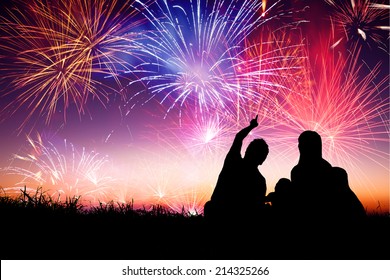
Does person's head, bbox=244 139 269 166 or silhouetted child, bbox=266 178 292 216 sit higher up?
person's head, bbox=244 139 269 166

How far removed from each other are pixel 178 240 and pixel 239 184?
1664 mm

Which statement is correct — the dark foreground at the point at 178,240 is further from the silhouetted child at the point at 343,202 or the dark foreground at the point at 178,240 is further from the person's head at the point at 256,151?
the person's head at the point at 256,151

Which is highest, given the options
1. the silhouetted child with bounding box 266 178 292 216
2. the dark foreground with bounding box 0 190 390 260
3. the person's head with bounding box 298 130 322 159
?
the person's head with bounding box 298 130 322 159

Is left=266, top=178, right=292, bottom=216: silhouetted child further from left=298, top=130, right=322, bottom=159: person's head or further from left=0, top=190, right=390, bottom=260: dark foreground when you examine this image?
left=298, top=130, right=322, bottom=159: person's head

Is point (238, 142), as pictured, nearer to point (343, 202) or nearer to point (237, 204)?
point (237, 204)

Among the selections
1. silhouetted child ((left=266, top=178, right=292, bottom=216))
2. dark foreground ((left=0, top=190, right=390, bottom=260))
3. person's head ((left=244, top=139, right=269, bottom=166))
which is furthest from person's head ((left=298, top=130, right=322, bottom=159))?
dark foreground ((left=0, top=190, right=390, bottom=260))

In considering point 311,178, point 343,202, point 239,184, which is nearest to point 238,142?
point 239,184

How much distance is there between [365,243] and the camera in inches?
208

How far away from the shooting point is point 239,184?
233 inches

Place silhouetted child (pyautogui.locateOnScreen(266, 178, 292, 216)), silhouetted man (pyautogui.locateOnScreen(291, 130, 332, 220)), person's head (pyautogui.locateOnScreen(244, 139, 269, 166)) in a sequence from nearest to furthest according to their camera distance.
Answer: silhouetted man (pyautogui.locateOnScreen(291, 130, 332, 220))
silhouetted child (pyautogui.locateOnScreen(266, 178, 292, 216))
person's head (pyautogui.locateOnScreen(244, 139, 269, 166))

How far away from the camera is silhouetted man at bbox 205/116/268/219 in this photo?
Answer: 5848 mm

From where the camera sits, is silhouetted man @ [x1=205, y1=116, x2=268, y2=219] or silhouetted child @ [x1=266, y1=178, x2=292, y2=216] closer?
silhouetted child @ [x1=266, y1=178, x2=292, y2=216]
